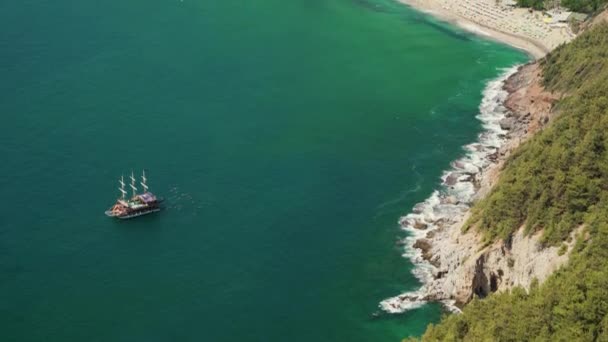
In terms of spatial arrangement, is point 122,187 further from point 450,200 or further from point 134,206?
point 450,200

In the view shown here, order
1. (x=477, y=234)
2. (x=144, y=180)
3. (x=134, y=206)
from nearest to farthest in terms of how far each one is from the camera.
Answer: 1. (x=477, y=234)
2. (x=134, y=206)
3. (x=144, y=180)

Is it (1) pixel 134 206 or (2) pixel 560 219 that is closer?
(2) pixel 560 219

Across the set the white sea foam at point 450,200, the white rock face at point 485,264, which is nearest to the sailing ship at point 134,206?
the white sea foam at point 450,200

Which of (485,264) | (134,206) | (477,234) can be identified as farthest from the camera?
(134,206)

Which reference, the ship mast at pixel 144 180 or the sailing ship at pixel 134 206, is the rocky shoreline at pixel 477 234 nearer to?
the sailing ship at pixel 134 206

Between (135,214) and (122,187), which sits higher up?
(122,187)

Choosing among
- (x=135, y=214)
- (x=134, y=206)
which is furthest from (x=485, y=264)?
(x=134, y=206)

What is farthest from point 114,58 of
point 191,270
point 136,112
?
point 191,270

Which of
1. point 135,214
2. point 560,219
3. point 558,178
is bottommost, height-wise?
point 135,214
